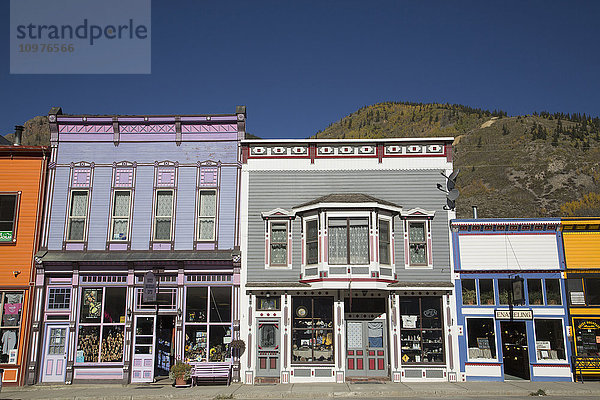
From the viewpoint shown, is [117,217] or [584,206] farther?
[584,206]

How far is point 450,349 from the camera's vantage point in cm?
2025

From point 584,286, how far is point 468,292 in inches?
178

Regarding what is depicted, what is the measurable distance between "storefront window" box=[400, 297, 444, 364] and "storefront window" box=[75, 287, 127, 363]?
11281 millimetres

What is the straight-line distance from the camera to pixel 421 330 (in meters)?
20.6

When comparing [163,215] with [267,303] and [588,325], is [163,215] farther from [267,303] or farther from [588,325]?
[588,325]

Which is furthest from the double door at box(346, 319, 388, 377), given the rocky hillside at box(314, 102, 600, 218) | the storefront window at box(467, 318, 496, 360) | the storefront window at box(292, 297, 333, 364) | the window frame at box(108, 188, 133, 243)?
the rocky hillside at box(314, 102, 600, 218)

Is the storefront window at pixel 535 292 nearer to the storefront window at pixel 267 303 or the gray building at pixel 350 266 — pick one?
the gray building at pixel 350 266

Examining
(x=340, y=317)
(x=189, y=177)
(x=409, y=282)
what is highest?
(x=189, y=177)

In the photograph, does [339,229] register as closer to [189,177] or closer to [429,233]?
[429,233]

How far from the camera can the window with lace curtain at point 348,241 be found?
66.7ft

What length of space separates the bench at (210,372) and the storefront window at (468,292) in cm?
977

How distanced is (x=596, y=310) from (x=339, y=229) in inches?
413

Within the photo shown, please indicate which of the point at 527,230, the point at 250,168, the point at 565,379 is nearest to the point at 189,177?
the point at 250,168

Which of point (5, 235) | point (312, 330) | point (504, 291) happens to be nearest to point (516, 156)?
point (504, 291)
